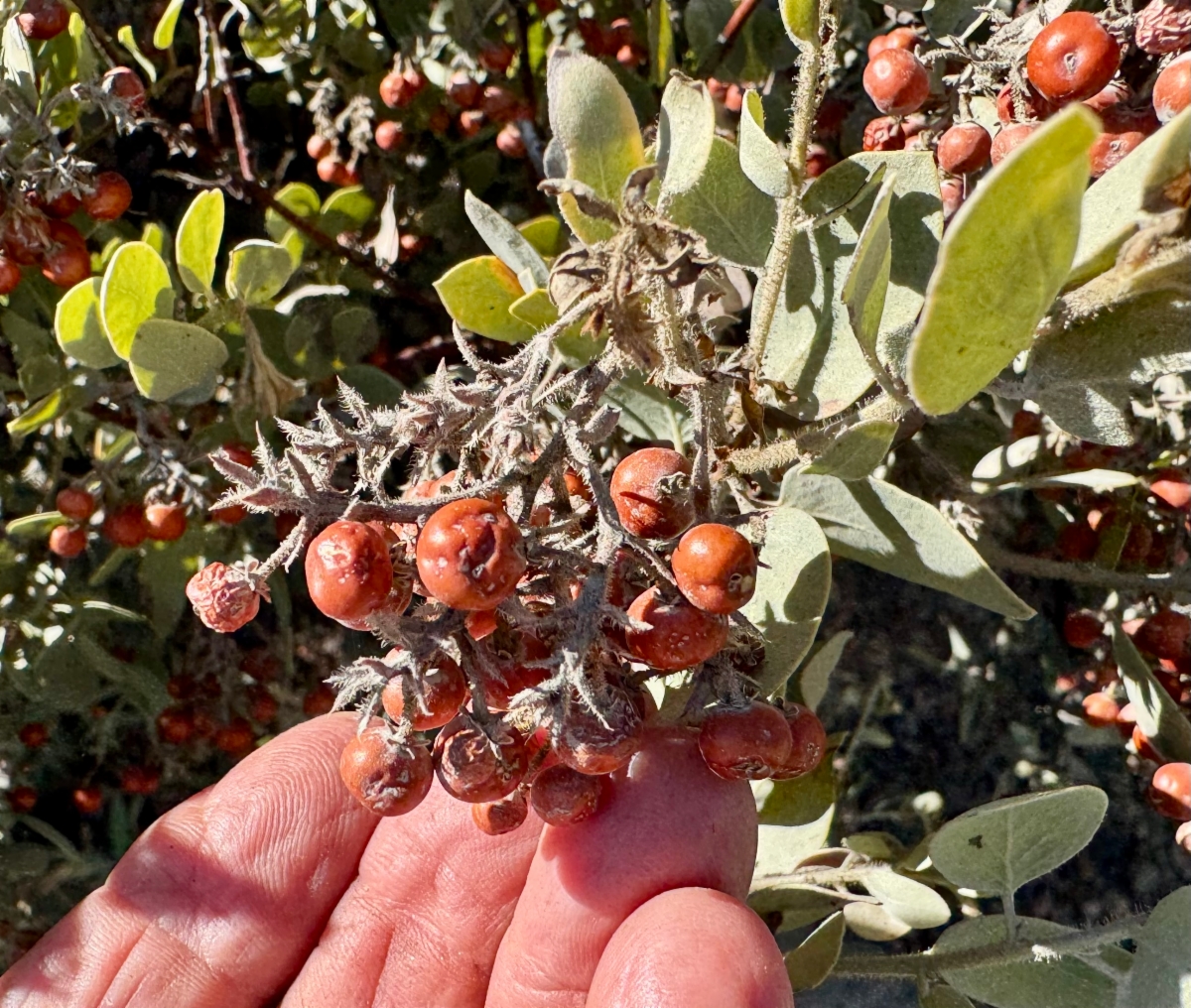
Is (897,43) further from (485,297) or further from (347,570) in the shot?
(347,570)

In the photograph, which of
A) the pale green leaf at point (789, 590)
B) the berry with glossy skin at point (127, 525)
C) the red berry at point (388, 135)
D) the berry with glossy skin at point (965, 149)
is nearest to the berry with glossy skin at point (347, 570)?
the pale green leaf at point (789, 590)

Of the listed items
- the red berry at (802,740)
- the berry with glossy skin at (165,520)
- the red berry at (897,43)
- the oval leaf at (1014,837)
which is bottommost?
the oval leaf at (1014,837)

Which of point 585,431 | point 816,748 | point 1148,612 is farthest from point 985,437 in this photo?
point 585,431

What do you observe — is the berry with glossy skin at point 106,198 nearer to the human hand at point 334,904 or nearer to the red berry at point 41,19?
the red berry at point 41,19

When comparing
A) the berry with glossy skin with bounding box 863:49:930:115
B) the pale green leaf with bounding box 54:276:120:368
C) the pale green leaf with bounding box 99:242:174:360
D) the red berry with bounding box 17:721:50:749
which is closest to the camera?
the berry with glossy skin with bounding box 863:49:930:115

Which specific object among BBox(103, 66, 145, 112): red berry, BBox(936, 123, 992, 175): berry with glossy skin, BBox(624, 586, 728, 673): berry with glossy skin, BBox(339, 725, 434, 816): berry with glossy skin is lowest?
BBox(339, 725, 434, 816): berry with glossy skin

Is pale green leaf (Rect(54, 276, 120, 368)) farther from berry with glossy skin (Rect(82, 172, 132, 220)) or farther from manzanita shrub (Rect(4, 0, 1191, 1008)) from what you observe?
berry with glossy skin (Rect(82, 172, 132, 220))

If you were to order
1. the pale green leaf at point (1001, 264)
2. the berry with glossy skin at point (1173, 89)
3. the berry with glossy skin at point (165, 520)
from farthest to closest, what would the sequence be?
the berry with glossy skin at point (165, 520) < the berry with glossy skin at point (1173, 89) < the pale green leaf at point (1001, 264)

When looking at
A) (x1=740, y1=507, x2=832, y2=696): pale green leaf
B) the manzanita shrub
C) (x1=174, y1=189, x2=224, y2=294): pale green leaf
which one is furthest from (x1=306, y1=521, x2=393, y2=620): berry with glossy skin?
(x1=174, y1=189, x2=224, y2=294): pale green leaf
